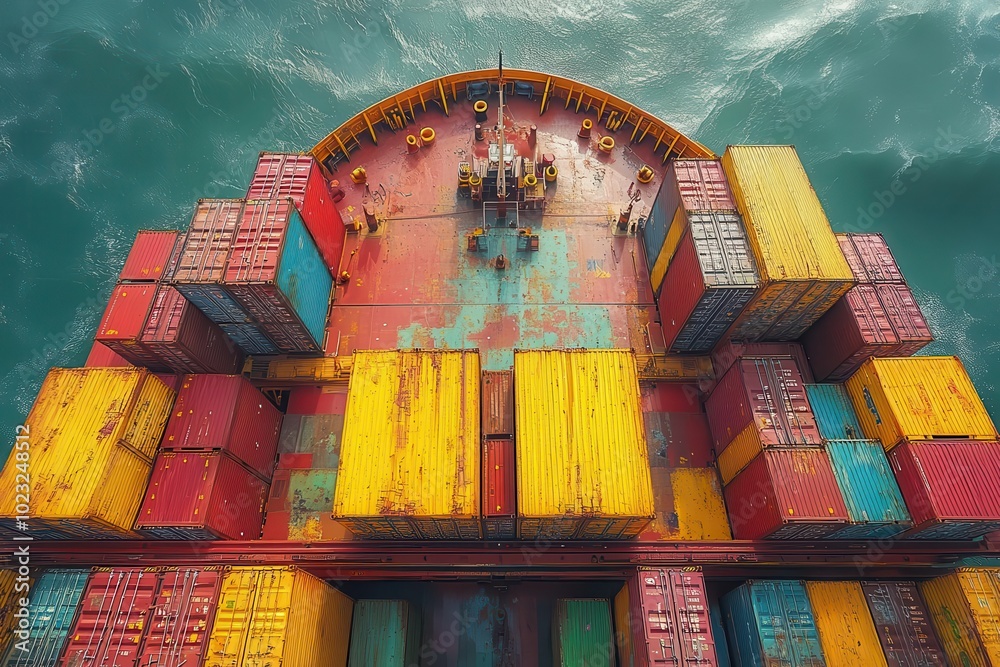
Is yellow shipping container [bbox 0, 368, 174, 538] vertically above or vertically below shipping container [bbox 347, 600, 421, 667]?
above

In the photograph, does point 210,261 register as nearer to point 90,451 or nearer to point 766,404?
point 90,451

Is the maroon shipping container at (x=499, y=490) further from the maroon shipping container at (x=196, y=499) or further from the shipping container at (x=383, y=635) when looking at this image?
the maroon shipping container at (x=196, y=499)

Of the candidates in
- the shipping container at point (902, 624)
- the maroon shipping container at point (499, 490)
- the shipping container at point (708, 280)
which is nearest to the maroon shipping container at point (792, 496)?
the shipping container at point (902, 624)

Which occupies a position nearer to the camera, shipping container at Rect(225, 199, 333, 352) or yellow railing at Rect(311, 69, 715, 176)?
shipping container at Rect(225, 199, 333, 352)

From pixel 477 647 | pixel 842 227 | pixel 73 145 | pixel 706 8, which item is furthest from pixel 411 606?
pixel 706 8

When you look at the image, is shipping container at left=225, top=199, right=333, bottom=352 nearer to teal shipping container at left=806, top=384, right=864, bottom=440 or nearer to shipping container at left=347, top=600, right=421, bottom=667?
shipping container at left=347, top=600, right=421, bottom=667

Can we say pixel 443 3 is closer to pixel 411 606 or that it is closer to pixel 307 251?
pixel 307 251

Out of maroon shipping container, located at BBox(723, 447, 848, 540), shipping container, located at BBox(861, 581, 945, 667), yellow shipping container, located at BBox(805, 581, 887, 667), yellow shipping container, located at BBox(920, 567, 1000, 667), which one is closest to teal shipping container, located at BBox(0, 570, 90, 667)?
maroon shipping container, located at BBox(723, 447, 848, 540)
